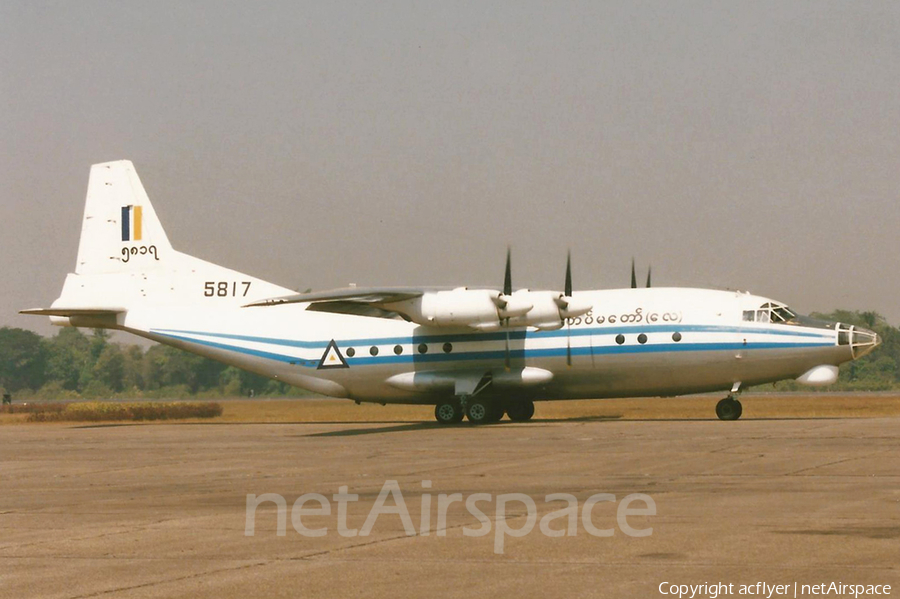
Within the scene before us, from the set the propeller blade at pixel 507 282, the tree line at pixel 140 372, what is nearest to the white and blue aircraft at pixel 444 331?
the propeller blade at pixel 507 282

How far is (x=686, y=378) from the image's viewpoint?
33656 millimetres

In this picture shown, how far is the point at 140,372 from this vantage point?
304ft

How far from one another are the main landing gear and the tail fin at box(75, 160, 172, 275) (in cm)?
1213

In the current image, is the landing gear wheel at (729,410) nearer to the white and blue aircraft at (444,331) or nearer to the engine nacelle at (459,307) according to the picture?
the white and blue aircraft at (444,331)

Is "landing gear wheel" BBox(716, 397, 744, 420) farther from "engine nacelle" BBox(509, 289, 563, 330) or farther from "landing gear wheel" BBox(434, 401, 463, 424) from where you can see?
"landing gear wheel" BBox(434, 401, 463, 424)

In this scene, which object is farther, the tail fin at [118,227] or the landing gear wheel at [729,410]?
the tail fin at [118,227]

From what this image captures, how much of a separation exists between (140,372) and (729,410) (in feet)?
226

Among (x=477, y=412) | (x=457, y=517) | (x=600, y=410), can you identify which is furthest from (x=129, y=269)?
(x=457, y=517)

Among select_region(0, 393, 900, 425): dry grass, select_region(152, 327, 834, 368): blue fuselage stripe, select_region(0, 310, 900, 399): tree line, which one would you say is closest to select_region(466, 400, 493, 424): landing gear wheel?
select_region(152, 327, 834, 368): blue fuselage stripe

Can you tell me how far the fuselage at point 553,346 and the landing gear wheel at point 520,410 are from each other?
3.30ft

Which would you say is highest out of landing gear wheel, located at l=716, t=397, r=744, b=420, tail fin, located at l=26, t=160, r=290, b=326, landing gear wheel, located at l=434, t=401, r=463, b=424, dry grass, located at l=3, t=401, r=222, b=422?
tail fin, located at l=26, t=160, r=290, b=326

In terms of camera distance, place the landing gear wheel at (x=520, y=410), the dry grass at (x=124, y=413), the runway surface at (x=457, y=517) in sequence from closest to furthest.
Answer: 1. the runway surface at (x=457, y=517)
2. the landing gear wheel at (x=520, y=410)
3. the dry grass at (x=124, y=413)

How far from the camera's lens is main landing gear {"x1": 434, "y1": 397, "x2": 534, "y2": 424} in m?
35.0

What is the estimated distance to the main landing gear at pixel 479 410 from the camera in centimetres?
3497
